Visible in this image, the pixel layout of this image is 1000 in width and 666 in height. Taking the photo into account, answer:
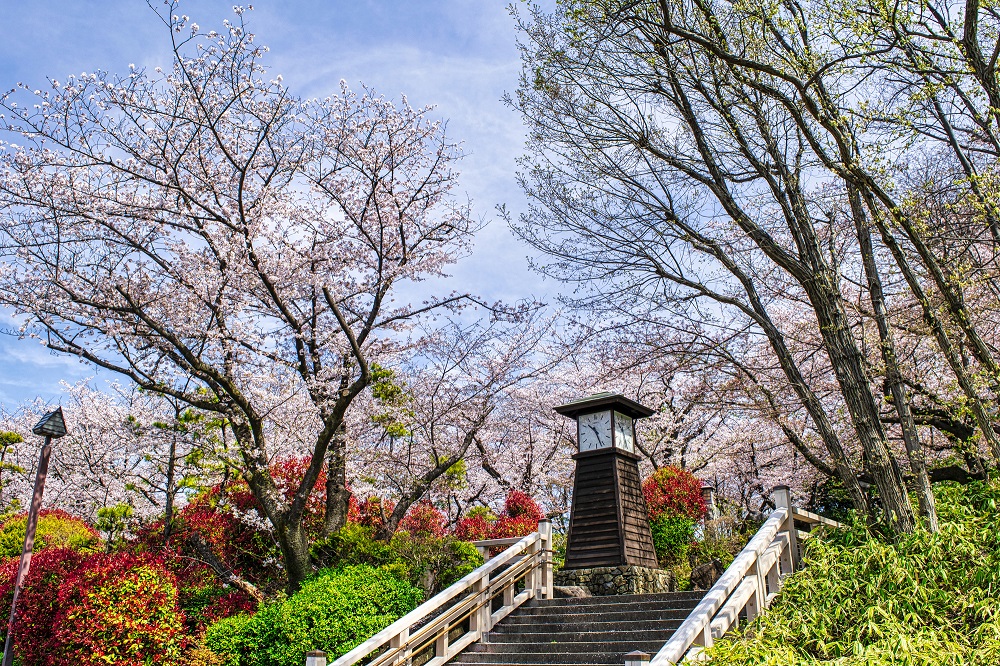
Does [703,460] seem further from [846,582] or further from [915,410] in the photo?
[846,582]

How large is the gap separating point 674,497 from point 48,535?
12114 millimetres

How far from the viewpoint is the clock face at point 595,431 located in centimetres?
1036

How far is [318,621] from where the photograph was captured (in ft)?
27.2

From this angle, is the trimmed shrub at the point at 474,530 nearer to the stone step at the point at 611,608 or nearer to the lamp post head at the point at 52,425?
the stone step at the point at 611,608

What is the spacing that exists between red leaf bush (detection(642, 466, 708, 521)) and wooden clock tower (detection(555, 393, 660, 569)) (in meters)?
1.87

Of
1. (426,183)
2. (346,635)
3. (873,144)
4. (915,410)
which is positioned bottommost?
(346,635)

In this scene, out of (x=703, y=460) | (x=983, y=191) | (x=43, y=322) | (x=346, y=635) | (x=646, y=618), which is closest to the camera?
(x=983, y=191)

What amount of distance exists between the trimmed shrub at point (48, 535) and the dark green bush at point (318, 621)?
5.51m

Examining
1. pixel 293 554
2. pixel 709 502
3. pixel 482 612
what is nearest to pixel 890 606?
pixel 482 612

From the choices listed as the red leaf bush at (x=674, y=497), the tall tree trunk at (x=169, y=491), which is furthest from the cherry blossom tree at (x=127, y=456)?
the red leaf bush at (x=674, y=497)

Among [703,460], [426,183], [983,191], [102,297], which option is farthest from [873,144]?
[703,460]

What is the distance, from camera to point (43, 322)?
898 cm

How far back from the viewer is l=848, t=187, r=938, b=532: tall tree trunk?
6836mm

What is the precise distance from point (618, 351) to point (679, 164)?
3.93 m
